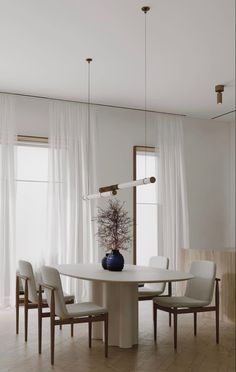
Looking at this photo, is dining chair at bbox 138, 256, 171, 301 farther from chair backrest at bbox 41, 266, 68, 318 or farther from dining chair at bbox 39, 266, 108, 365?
chair backrest at bbox 41, 266, 68, 318

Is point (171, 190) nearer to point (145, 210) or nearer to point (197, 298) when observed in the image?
point (145, 210)

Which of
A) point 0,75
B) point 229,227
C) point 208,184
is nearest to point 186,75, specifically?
point 0,75

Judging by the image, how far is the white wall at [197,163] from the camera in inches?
291

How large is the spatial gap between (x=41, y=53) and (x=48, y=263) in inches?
117

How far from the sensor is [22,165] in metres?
6.86

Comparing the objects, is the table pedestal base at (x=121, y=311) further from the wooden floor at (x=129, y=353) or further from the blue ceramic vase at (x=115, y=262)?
the blue ceramic vase at (x=115, y=262)

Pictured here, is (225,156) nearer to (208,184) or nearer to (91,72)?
(208,184)

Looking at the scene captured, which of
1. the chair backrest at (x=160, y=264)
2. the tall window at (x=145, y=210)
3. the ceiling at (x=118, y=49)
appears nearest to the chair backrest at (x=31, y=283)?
the chair backrest at (x=160, y=264)

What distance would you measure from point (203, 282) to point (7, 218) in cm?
291

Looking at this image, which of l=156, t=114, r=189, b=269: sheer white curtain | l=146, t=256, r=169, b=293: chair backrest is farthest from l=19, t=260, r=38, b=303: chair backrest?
l=156, t=114, r=189, b=269: sheer white curtain

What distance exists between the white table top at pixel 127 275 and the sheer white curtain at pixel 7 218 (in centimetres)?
167

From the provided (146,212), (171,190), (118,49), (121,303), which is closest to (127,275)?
(121,303)

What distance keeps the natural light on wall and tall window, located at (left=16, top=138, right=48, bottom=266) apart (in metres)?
1.56

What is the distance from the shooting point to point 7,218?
6539 mm
